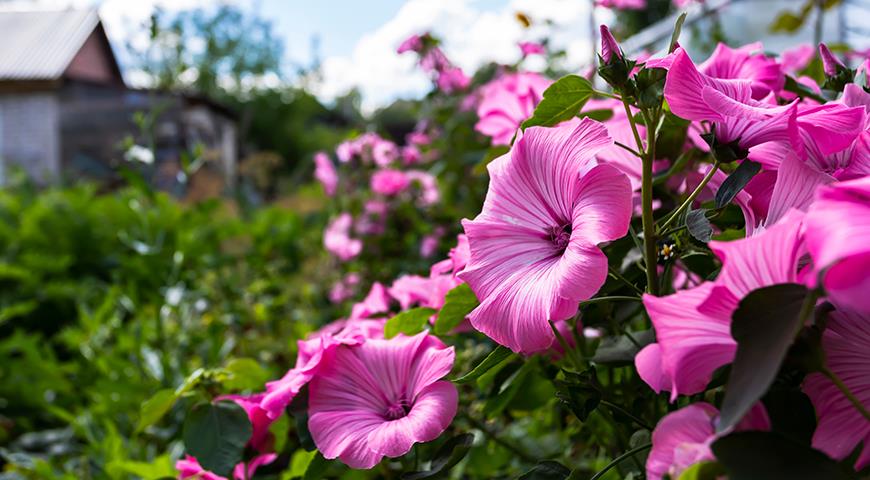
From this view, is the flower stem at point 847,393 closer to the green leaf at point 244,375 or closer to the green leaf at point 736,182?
the green leaf at point 736,182

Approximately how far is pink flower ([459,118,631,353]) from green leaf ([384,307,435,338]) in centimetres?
15

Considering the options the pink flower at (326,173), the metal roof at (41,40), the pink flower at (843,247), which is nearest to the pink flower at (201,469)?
the pink flower at (843,247)

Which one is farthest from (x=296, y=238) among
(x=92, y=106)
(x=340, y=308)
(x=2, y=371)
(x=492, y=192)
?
(x=92, y=106)

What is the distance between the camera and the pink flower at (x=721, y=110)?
0.39 meters

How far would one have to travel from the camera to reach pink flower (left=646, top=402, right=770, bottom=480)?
0.30 m

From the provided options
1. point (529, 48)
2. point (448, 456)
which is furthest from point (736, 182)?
point (529, 48)

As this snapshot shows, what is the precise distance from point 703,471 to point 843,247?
0.10 meters

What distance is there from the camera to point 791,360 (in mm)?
299

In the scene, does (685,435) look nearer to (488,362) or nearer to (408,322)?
(488,362)

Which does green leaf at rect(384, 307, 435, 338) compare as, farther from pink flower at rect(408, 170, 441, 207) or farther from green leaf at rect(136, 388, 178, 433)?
pink flower at rect(408, 170, 441, 207)

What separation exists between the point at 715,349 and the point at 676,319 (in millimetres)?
23

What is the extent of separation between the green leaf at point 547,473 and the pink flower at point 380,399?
6 cm

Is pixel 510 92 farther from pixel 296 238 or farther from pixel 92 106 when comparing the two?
pixel 92 106

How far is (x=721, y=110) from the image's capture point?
39cm
